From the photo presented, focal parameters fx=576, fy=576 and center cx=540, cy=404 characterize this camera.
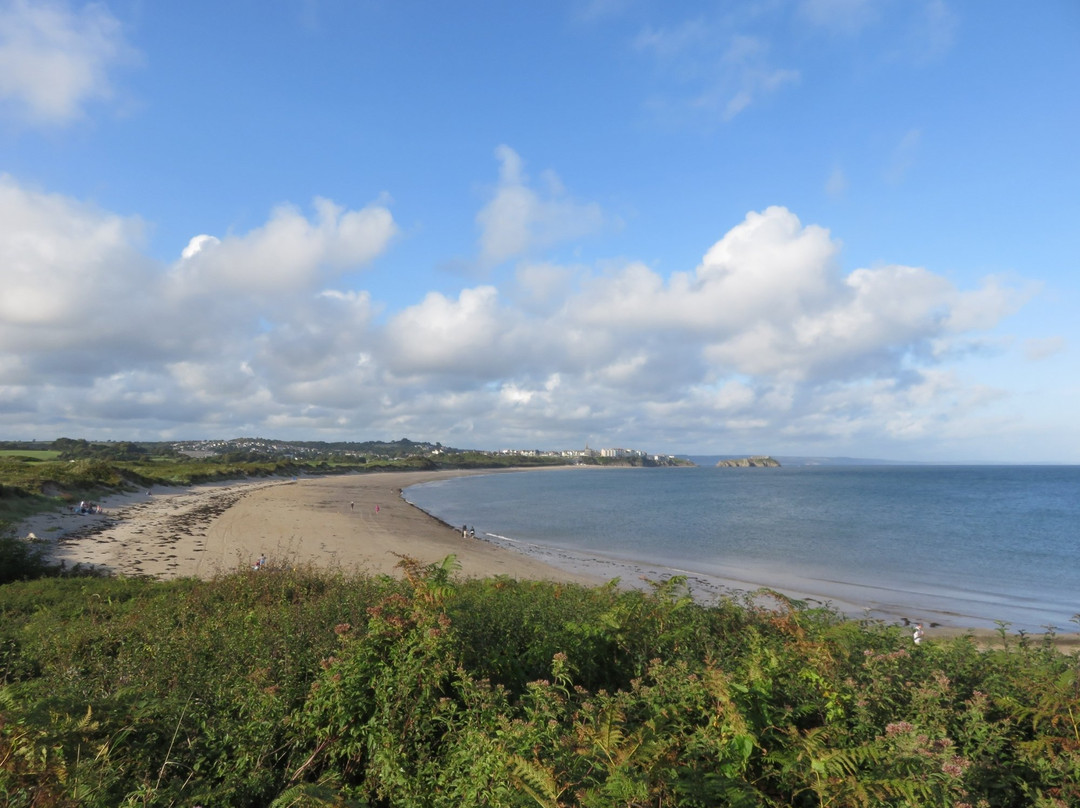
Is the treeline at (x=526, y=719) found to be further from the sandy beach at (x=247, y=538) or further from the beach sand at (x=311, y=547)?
the sandy beach at (x=247, y=538)

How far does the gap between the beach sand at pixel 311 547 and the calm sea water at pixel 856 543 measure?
2.33 m

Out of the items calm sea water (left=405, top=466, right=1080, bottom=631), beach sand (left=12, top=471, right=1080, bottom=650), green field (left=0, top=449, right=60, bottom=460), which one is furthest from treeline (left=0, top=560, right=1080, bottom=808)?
green field (left=0, top=449, right=60, bottom=460)

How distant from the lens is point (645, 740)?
13.2ft

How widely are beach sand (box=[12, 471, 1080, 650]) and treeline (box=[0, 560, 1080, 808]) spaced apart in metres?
8.54

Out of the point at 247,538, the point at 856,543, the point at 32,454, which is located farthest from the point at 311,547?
the point at 32,454

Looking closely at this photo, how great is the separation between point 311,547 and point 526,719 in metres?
30.6

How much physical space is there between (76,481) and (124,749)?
5689 centimetres

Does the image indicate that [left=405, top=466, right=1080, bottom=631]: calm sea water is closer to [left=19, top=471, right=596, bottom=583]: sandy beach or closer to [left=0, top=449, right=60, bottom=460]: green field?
[left=19, top=471, right=596, bottom=583]: sandy beach

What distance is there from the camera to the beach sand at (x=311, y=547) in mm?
22109

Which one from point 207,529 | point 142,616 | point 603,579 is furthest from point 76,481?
point 142,616

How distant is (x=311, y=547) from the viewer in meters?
32.2

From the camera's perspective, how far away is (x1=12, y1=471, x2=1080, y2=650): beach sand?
22.1 metres

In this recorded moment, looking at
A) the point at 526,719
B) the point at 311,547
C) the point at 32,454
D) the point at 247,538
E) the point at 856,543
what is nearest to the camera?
the point at 526,719

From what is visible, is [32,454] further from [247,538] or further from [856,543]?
[856,543]
